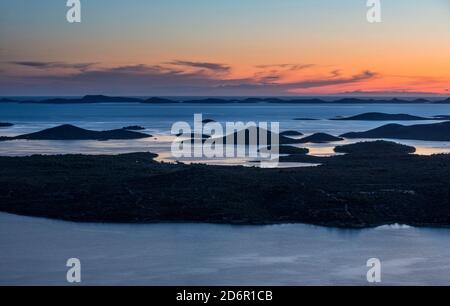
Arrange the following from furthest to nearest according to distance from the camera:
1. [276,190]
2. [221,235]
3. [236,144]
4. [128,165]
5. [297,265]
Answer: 1. [236,144]
2. [128,165]
3. [276,190]
4. [221,235]
5. [297,265]

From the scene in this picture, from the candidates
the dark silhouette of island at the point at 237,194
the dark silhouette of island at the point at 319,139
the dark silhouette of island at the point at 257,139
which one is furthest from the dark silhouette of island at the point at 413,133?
the dark silhouette of island at the point at 237,194

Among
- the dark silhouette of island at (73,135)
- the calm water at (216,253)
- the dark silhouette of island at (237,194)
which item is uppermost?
the dark silhouette of island at (73,135)

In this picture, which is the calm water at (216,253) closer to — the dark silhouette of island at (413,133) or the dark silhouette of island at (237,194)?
the dark silhouette of island at (237,194)

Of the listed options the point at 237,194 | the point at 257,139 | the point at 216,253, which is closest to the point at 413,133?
the point at 257,139

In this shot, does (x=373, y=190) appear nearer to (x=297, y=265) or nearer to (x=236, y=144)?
(x=297, y=265)

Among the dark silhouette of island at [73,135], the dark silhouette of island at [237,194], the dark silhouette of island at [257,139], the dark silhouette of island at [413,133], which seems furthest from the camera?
the dark silhouette of island at [413,133]

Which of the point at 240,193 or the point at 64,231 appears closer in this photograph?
the point at 64,231

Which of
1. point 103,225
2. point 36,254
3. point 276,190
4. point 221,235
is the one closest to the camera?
point 36,254

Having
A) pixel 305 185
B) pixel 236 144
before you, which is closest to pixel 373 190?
pixel 305 185
